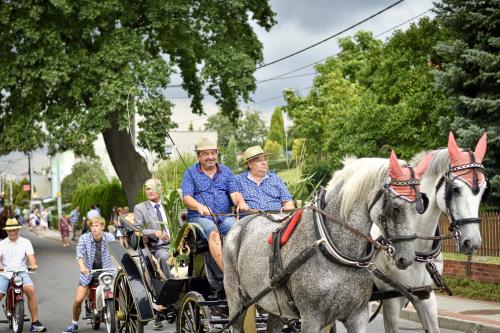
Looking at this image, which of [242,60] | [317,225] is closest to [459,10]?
[242,60]

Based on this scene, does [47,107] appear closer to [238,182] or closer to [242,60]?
[242,60]

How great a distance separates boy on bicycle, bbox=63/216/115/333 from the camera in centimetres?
1252

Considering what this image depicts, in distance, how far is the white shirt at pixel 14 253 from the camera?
12.9m

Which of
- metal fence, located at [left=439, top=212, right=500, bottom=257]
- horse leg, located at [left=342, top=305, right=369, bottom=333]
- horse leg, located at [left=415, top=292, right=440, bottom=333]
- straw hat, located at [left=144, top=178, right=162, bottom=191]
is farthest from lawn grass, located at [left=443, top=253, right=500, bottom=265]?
horse leg, located at [left=342, top=305, right=369, bottom=333]

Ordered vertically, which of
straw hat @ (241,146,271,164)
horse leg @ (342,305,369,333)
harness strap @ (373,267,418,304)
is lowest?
horse leg @ (342,305,369,333)

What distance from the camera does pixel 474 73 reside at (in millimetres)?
18891

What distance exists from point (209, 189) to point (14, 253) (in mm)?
5165

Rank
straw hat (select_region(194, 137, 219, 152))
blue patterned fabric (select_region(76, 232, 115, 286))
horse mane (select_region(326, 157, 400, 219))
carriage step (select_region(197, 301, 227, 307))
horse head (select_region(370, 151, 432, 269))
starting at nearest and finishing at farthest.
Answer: horse head (select_region(370, 151, 432, 269)) < horse mane (select_region(326, 157, 400, 219)) < carriage step (select_region(197, 301, 227, 307)) < straw hat (select_region(194, 137, 219, 152)) < blue patterned fabric (select_region(76, 232, 115, 286))

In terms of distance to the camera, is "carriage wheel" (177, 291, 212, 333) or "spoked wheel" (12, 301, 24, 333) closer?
"carriage wheel" (177, 291, 212, 333)

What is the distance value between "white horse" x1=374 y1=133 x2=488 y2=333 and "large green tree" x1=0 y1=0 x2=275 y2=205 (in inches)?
735

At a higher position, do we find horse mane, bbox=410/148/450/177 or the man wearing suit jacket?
horse mane, bbox=410/148/450/177

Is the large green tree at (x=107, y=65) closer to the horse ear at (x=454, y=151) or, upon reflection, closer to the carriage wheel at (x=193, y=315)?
the carriage wheel at (x=193, y=315)

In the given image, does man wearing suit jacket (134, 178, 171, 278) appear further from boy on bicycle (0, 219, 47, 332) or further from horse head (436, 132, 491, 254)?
horse head (436, 132, 491, 254)

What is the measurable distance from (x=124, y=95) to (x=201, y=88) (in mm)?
6550
